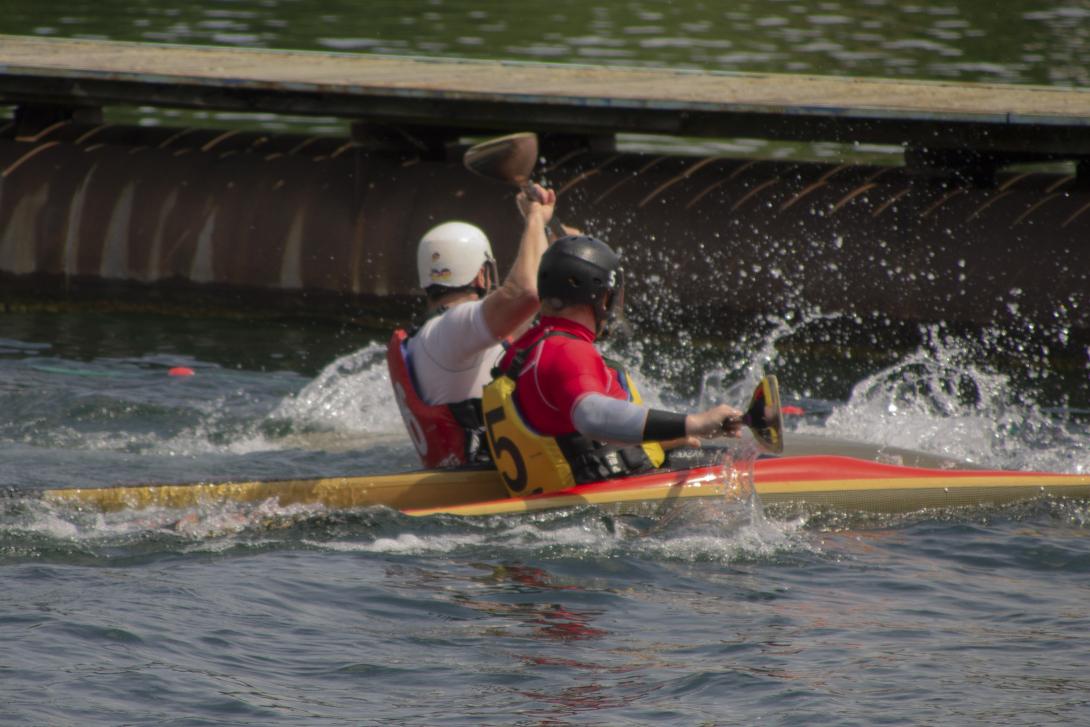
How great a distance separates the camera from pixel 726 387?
10.4 m

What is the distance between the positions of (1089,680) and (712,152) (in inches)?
491

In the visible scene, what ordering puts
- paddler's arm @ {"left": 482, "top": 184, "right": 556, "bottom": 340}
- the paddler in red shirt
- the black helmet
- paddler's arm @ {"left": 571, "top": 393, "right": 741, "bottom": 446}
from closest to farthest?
1. paddler's arm @ {"left": 571, "top": 393, "right": 741, "bottom": 446}
2. the paddler in red shirt
3. the black helmet
4. paddler's arm @ {"left": 482, "top": 184, "right": 556, "bottom": 340}

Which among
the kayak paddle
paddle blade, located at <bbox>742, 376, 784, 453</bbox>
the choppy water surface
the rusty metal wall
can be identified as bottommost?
the rusty metal wall

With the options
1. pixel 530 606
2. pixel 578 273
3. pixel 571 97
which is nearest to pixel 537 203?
pixel 578 273

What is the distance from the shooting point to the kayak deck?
6637mm

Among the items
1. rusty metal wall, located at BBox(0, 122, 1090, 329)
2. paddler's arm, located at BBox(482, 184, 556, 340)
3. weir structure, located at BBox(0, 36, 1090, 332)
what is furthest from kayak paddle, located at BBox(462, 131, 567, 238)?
rusty metal wall, located at BBox(0, 122, 1090, 329)

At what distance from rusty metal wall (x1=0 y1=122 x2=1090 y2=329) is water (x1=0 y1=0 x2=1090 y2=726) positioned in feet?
1.17

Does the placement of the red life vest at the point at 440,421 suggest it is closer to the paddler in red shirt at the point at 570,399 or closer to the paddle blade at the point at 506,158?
the paddler in red shirt at the point at 570,399

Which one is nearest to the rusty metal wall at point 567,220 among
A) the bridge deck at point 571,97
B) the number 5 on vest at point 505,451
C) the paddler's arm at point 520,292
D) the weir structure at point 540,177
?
the weir structure at point 540,177

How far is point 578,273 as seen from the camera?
642cm

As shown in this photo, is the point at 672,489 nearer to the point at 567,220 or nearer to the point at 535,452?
the point at 535,452

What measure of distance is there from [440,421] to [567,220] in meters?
4.73

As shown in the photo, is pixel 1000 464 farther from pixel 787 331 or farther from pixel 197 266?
pixel 197 266

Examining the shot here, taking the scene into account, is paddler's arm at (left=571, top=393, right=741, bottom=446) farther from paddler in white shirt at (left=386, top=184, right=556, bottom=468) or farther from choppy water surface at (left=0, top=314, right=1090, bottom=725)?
paddler in white shirt at (left=386, top=184, right=556, bottom=468)
